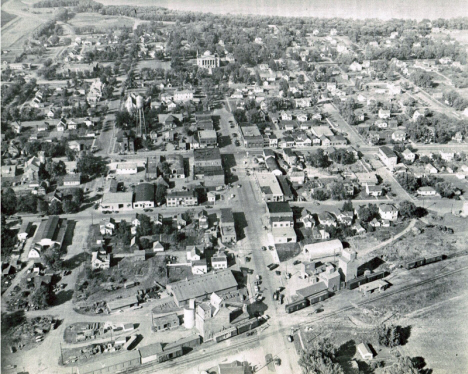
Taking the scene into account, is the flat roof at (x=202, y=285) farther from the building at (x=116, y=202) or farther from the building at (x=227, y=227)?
the building at (x=116, y=202)

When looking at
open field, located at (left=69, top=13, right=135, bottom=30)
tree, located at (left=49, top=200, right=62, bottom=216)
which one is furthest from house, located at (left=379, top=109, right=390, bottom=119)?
open field, located at (left=69, top=13, right=135, bottom=30)

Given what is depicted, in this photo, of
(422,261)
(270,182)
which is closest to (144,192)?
(270,182)

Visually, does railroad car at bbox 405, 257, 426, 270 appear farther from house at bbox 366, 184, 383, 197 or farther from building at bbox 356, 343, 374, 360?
house at bbox 366, 184, 383, 197

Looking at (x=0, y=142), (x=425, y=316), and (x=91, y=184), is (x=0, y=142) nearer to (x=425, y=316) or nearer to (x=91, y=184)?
(x=91, y=184)

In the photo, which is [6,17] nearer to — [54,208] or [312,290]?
[54,208]

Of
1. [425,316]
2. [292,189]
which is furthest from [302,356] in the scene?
[292,189]

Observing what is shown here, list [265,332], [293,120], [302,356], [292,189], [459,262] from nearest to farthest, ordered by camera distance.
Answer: [302,356] < [265,332] < [459,262] < [292,189] < [293,120]

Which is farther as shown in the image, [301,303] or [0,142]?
[0,142]
